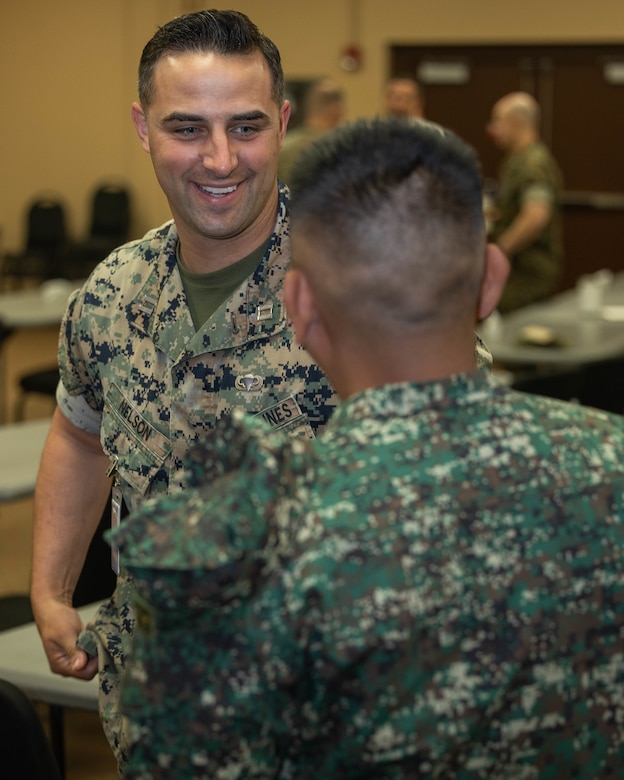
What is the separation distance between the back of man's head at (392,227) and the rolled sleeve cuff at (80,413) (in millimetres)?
1015

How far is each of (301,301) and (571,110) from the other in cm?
984

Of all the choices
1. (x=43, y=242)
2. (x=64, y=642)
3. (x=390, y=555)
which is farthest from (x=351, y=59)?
(x=390, y=555)

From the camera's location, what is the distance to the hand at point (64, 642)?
200cm

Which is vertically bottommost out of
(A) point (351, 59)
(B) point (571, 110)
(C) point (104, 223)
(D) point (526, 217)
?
(C) point (104, 223)

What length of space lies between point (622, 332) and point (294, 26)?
614 centimetres

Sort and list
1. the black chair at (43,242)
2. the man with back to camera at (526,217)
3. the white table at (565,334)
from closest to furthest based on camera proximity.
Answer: the white table at (565,334), the man with back to camera at (526,217), the black chair at (43,242)

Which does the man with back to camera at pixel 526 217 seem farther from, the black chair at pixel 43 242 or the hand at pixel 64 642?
the hand at pixel 64 642

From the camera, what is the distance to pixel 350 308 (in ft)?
3.71

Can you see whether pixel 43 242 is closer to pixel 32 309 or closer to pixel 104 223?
pixel 104 223

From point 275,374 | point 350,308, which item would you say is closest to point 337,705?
point 350,308

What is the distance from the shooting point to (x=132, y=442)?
76.3 inches

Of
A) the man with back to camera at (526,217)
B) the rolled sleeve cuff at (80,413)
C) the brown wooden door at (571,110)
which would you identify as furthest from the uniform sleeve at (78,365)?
the brown wooden door at (571,110)

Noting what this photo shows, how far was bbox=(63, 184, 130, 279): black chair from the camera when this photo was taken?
38.7 feet

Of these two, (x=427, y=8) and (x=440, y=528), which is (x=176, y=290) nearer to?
(x=440, y=528)
